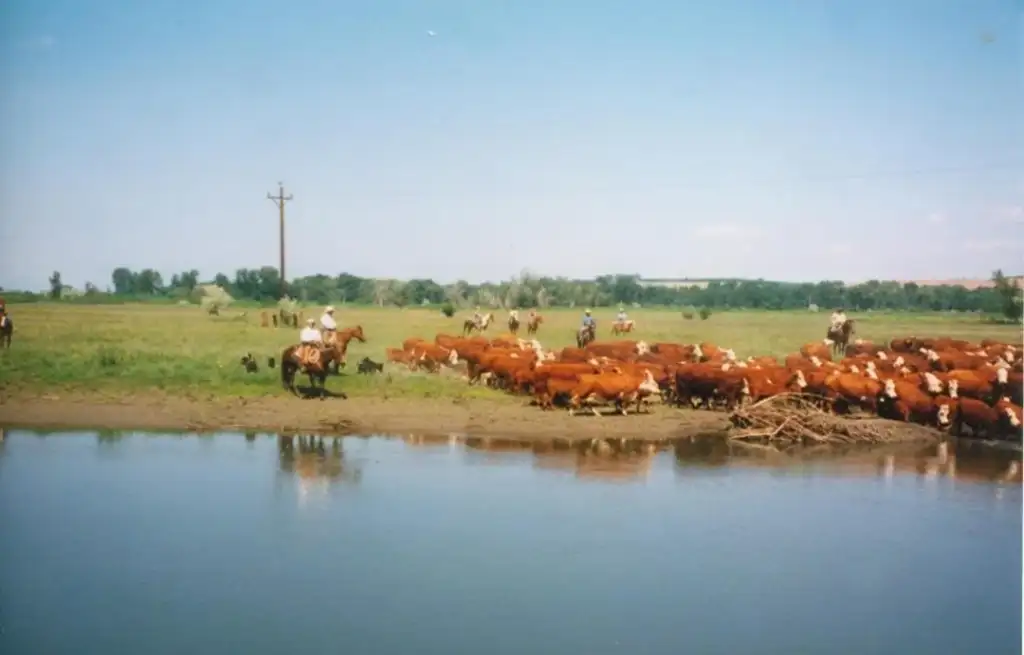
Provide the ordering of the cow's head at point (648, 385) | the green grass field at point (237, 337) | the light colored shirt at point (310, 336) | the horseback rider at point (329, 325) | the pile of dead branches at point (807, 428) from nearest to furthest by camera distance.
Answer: the green grass field at point (237, 337), the pile of dead branches at point (807, 428), the light colored shirt at point (310, 336), the horseback rider at point (329, 325), the cow's head at point (648, 385)

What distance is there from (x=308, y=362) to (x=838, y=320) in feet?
18.7

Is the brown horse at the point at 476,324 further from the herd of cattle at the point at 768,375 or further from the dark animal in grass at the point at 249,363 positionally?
the dark animal in grass at the point at 249,363

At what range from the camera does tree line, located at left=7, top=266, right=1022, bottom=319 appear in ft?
23.3

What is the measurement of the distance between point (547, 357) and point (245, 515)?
5.24m

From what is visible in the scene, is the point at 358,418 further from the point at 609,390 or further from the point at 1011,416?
A: the point at 1011,416

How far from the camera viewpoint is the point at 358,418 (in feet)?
28.3

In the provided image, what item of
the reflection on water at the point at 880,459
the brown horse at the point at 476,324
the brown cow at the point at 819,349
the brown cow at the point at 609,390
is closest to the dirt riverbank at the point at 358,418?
the brown cow at the point at 609,390

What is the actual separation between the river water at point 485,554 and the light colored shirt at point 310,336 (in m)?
1.67

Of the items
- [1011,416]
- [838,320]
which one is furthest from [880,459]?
[838,320]

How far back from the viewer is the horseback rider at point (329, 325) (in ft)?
30.3

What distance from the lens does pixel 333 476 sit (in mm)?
6770

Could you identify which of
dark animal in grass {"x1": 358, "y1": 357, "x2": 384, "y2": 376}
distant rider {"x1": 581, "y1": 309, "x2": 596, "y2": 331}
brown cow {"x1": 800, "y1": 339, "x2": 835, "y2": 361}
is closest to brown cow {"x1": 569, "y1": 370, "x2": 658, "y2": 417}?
distant rider {"x1": 581, "y1": 309, "x2": 596, "y2": 331}

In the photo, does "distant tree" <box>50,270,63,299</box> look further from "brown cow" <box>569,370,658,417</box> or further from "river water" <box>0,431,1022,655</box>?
"brown cow" <box>569,370,658,417</box>

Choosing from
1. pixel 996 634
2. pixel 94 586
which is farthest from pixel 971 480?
pixel 94 586
